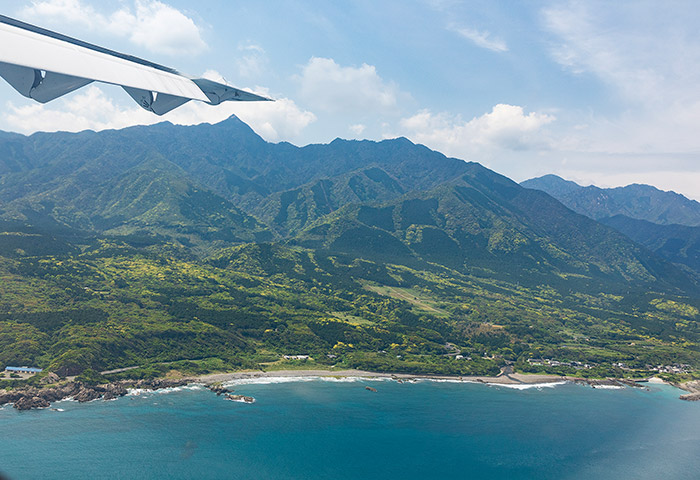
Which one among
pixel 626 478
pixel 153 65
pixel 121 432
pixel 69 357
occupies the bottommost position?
pixel 626 478

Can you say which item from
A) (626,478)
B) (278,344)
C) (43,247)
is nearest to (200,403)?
(278,344)

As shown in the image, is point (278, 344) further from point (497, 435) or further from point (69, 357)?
point (497, 435)

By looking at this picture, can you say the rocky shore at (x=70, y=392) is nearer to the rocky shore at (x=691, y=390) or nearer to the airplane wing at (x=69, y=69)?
the airplane wing at (x=69, y=69)

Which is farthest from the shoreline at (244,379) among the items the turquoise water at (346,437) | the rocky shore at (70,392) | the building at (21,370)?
the building at (21,370)

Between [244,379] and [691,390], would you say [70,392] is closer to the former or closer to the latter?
[244,379]

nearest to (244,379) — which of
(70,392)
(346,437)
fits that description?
(346,437)

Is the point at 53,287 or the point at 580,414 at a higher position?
the point at 53,287
